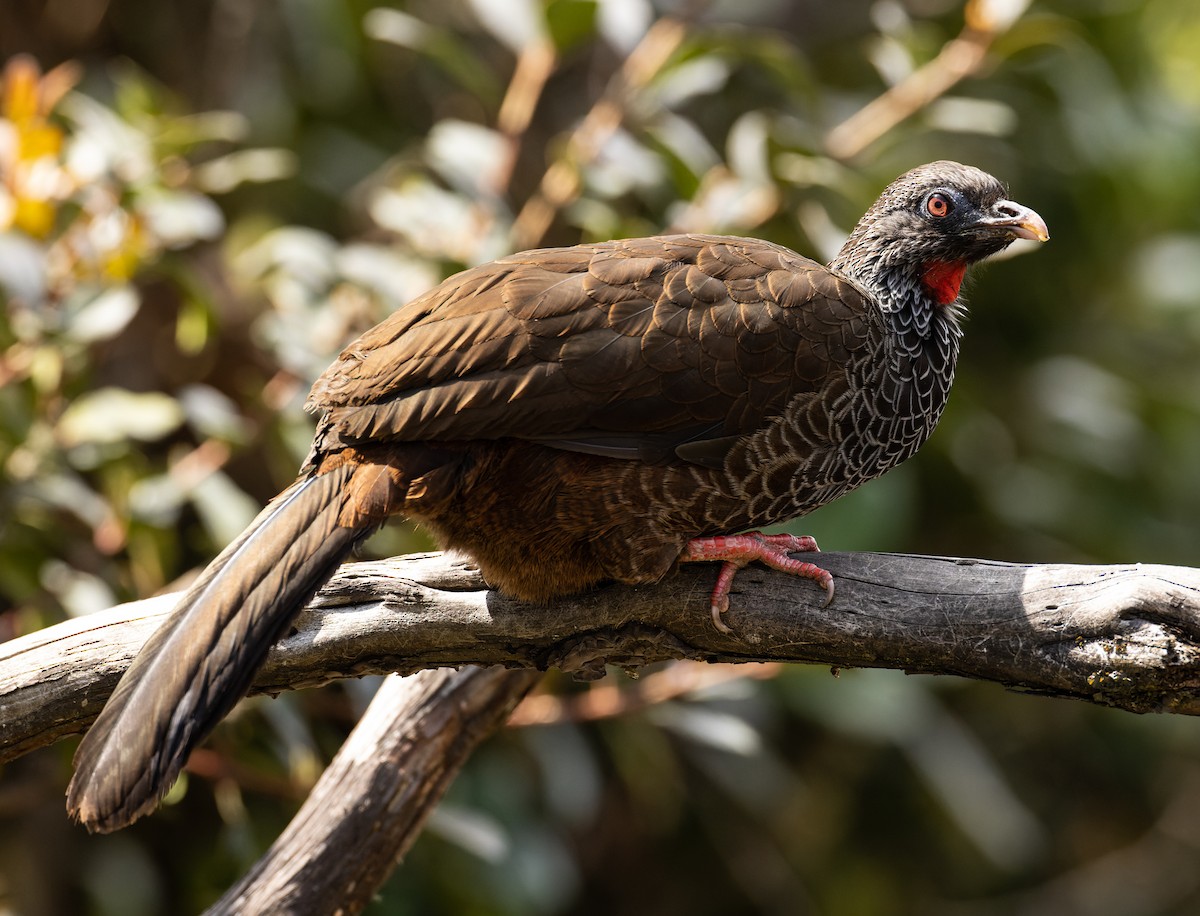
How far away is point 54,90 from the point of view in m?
3.55

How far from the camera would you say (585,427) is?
2.39 m

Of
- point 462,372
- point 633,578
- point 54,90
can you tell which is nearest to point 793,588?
point 633,578

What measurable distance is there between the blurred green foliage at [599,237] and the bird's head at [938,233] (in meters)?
0.59

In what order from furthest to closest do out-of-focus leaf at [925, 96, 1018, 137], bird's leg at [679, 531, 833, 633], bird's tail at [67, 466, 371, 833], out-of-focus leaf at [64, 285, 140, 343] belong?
out-of-focus leaf at [925, 96, 1018, 137], out-of-focus leaf at [64, 285, 140, 343], bird's leg at [679, 531, 833, 633], bird's tail at [67, 466, 371, 833]

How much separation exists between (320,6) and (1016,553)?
3.56 metres

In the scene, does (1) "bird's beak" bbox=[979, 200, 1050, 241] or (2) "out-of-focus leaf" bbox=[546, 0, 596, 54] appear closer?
(1) "bird's beak" bbox=[979, 200, 1050, 241]

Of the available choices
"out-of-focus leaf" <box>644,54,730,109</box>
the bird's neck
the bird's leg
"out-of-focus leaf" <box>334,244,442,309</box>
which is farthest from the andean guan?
"out-of-focus leaf" <box>644,54,730,109</box>

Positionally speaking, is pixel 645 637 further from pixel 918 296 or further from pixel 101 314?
pixel 101 314

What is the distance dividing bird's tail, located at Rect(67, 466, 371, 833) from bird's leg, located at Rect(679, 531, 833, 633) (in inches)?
26.3

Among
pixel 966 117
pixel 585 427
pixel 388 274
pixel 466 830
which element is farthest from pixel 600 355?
pixel 966 117

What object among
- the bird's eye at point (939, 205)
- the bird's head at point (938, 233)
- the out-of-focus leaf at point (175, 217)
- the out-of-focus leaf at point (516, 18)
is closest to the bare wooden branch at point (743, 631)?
the bird's head at point (938, 233)

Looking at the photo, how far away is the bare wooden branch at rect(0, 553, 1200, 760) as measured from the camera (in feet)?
7.20

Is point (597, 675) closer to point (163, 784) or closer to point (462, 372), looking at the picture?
point (462, 372)

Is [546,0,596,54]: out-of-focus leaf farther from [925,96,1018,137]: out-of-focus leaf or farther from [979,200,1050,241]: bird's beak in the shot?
[979,200,1050,241]: bird's beak
